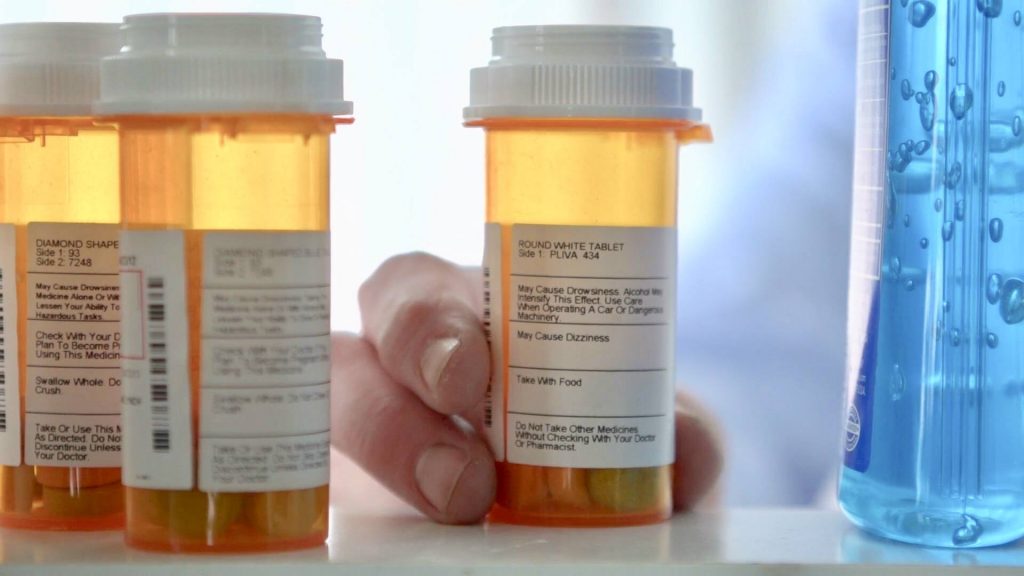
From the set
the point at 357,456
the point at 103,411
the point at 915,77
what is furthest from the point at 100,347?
the point at 915,77

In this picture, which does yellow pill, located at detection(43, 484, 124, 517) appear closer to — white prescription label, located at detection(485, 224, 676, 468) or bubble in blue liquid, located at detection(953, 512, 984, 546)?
white prescription label, located at detection(485, 224, 676, 468)

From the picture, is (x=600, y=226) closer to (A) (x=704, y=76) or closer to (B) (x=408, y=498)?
(B) (x=408, y=498)

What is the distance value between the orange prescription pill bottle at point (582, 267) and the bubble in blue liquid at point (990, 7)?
13cm

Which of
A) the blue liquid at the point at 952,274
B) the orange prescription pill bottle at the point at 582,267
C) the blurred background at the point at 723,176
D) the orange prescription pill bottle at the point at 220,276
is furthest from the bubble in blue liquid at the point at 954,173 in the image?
the blurred background at the point at 723,176

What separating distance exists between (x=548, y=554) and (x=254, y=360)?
0.14 m

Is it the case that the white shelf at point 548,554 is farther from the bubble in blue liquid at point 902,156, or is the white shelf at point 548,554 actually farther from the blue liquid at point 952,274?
the bubble in blue liquid at point 902,156

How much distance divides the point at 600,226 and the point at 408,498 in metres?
0.16

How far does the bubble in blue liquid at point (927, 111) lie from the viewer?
1.59 feet

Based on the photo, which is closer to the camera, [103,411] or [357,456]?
[103,411]

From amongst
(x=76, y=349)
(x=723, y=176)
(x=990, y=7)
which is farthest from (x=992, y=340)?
(x=723, y=176)

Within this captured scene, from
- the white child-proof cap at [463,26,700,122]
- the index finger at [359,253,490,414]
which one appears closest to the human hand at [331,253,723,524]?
the index finger at [359,253,490,414]

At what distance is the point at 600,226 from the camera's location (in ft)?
1.74

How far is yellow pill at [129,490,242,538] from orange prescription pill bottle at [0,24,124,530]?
0.07 m

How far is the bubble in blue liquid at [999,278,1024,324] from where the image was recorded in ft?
1.59
